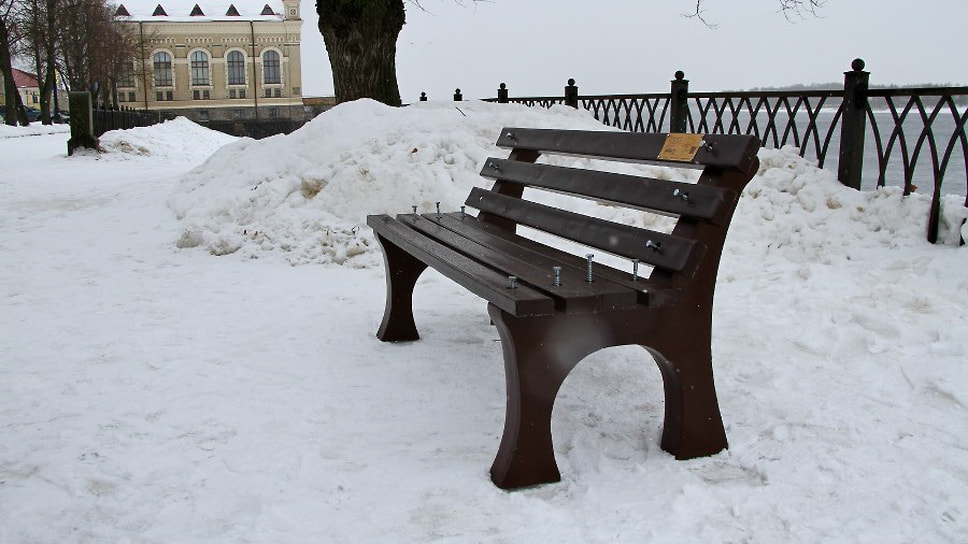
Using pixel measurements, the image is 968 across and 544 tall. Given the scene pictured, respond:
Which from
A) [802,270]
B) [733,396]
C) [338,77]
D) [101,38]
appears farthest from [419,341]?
[101,38]

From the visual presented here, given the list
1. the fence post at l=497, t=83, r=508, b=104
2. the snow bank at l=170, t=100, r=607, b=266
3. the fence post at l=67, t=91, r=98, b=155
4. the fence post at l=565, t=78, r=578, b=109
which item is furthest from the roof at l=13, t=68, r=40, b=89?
the snow bank at l=170, t=100, r=607, b=266

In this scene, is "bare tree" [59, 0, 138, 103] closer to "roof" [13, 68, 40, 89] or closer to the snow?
the snow

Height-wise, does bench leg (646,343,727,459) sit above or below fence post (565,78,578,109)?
below

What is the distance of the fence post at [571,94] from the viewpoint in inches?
528

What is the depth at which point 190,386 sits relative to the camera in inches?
146

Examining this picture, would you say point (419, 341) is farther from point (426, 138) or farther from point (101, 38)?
point (101, 38)

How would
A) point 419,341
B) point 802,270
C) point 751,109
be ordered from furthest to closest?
point 751,109 → point 802,270 → point 419,341

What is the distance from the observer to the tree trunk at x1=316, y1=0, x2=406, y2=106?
439 inches

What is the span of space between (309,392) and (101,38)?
48516 millimetres

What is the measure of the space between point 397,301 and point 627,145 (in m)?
1.63

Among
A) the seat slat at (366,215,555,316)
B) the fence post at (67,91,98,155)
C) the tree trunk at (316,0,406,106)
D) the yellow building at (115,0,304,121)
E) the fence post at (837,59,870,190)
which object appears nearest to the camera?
the seat slat at (366,215,555,316)

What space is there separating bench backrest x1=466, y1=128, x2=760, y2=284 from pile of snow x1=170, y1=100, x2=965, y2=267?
2.80m

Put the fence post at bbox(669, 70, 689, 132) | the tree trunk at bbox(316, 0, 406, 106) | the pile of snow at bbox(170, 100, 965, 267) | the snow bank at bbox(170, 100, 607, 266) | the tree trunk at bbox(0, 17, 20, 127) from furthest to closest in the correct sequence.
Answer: the tree trunk at bbox(0, 17, 20, 127)
the tree trunk at bbox(316, 0, 406, 106)
the fence post at bbox(669, 70, 689, 132)
the snow bank at bbox(170, 100, 607, 266)
the pile of snow at bbox(170, 100, 965, 267)

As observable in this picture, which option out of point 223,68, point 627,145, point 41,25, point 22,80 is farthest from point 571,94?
point 22,80
